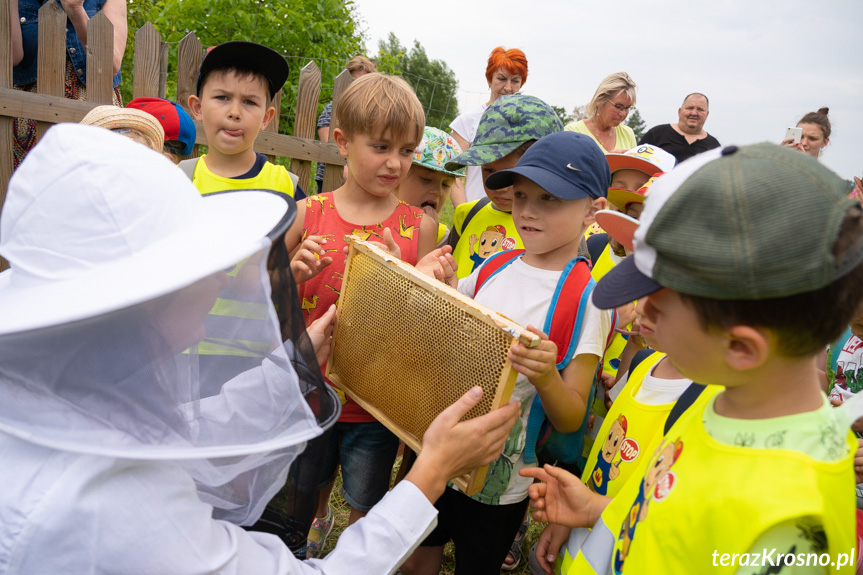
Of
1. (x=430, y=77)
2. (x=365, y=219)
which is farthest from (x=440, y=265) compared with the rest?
(x=430, y=77)

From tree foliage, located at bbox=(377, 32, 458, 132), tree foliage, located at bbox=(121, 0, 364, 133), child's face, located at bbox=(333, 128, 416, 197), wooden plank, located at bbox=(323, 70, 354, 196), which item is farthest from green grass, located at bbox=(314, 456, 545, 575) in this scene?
tree foliage, located at bbox=(377, 32, 458, 132)

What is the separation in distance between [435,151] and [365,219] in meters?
0.92

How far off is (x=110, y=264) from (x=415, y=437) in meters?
1.31

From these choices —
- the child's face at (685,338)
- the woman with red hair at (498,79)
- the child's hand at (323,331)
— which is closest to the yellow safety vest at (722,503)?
the child's face at (685,338)

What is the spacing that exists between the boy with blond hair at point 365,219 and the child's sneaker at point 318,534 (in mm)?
582

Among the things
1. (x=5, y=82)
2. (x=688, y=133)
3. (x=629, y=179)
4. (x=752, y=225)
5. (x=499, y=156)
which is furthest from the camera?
(x=688, y=133)

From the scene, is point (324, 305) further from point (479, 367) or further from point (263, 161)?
point (263, 161)

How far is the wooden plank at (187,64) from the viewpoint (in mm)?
5301

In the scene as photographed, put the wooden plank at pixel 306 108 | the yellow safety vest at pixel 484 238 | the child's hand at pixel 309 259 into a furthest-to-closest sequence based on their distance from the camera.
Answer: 1. the wooden plank at pixel 306 108
2. the yellow safety vest at pixel 484 238
3. the child's hand at pixel 309 259

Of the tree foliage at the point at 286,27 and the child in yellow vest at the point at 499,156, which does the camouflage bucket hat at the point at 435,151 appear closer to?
the child in yellow vest at the point at 499,156

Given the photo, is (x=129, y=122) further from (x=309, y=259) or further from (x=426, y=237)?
(x=426, y=237)

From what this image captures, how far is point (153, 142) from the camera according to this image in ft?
10.6

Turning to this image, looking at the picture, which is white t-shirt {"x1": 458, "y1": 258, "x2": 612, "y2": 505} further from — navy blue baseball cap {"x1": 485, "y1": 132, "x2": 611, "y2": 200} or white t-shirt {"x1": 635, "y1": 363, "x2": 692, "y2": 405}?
navy blue baseball cap {"x1": 485, "y1": 132, "x2": 611, "y2": 200}

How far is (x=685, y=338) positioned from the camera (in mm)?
1300
